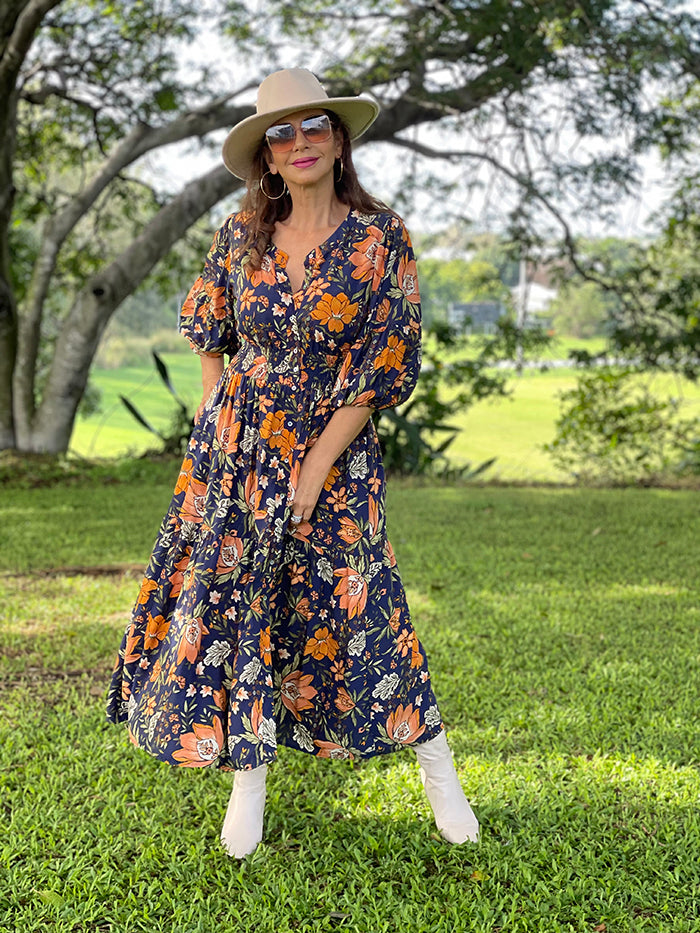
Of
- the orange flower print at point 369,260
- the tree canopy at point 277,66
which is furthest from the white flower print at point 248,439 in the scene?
the tree canopy at point 277,66

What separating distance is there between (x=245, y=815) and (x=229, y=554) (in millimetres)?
676

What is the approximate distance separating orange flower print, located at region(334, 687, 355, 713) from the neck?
1.17 m

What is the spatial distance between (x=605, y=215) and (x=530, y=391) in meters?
2.87

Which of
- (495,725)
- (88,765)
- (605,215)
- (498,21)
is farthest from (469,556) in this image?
(605,215)

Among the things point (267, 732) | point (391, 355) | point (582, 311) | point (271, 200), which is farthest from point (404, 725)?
point (582, 311)

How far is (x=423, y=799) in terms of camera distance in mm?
2811

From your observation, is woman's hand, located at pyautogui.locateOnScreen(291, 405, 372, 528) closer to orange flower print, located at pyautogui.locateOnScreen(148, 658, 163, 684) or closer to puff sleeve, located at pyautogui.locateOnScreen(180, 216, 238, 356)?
puff sleeve, located at pyautogui.locateOnScreen(180, 216, 238, 356)

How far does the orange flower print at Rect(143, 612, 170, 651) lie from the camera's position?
8.59 feet

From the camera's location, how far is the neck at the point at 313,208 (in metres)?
2.48

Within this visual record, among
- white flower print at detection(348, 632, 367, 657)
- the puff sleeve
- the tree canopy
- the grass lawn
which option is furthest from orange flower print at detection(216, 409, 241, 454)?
the tree canopy

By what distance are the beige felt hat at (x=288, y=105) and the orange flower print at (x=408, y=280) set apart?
0.37 m

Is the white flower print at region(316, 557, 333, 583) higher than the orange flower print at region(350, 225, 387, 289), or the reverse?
the orange flower print at region(350, 225, 387, 289)

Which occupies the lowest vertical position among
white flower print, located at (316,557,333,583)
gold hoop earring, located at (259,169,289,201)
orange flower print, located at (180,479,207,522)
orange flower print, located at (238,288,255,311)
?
white flower print, located at (316,557,333,583)

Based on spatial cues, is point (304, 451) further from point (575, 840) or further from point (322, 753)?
point (575, 840)
